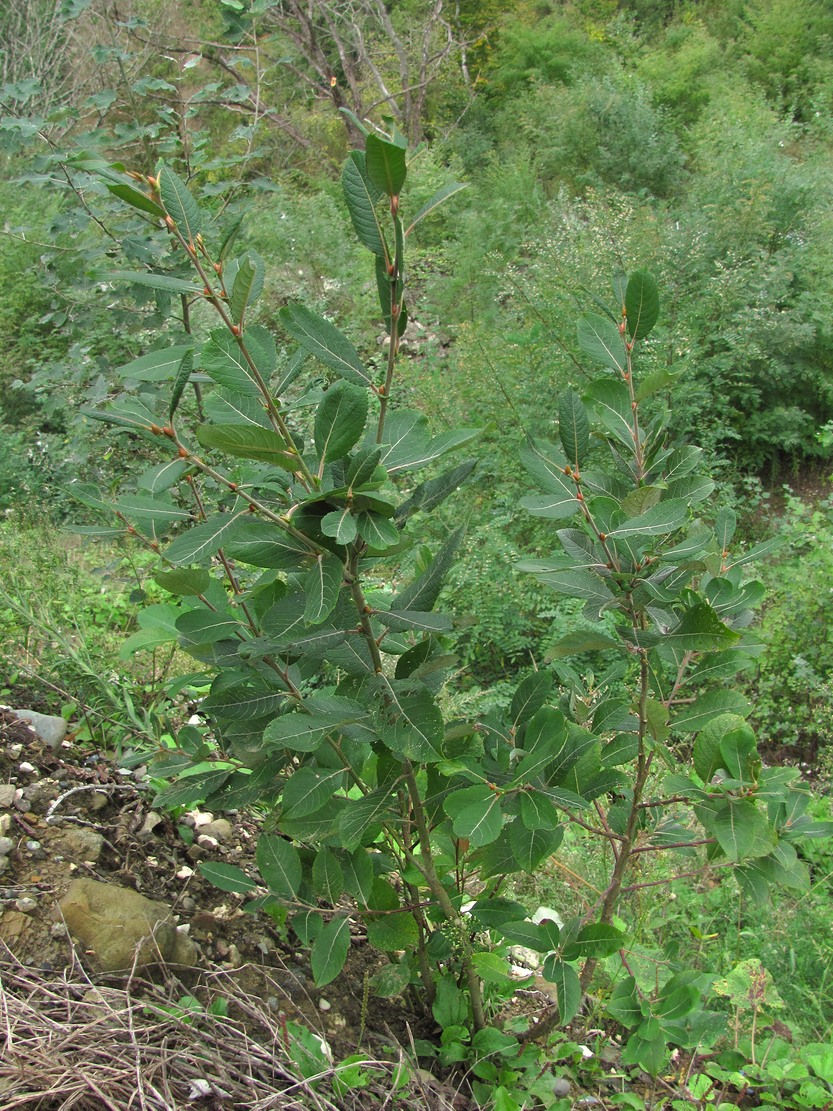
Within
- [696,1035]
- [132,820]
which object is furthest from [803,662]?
[132,820]

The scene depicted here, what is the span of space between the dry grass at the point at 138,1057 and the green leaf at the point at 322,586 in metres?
0.63

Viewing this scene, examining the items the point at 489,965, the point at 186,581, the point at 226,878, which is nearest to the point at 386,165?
the point at 186,581

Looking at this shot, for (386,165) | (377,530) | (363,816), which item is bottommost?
(363,816)

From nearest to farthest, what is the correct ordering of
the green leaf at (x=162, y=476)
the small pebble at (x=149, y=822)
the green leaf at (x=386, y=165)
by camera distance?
1. the green leaf at (x=386, y=165)
2. the green leaf at (x=162, y=476)
3. the small pebble at (x=149, y=822)

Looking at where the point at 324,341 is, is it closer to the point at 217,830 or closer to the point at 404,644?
the point at 404,644

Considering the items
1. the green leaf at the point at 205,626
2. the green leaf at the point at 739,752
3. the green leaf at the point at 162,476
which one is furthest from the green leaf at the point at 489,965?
the green leaf at the point at 162,476

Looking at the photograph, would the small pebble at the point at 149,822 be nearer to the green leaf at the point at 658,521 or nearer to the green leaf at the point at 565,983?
the green leaf at the point at 565,983

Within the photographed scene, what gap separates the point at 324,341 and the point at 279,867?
0.77 m

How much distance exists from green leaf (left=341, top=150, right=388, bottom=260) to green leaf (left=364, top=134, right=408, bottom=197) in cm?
4

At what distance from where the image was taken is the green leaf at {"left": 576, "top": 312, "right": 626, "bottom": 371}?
1.22m

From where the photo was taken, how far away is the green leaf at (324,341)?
3.39 ft

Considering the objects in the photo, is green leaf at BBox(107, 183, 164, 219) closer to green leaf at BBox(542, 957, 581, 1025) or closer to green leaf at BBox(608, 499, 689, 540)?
green leaf at BBox(608, 499, 689, 540)

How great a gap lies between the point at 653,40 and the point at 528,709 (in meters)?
15.1

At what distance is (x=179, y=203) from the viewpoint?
0.96 metres
